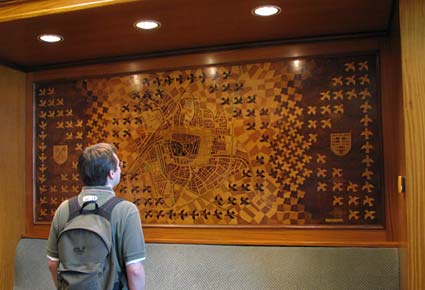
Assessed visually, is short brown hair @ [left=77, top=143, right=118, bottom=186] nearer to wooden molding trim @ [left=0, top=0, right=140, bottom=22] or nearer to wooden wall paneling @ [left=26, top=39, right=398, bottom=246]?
wooden molding trim @ [left=0, top=0, right=140, bottom=22]

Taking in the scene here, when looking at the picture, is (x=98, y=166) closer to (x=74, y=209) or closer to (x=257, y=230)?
(x=74, y=209)

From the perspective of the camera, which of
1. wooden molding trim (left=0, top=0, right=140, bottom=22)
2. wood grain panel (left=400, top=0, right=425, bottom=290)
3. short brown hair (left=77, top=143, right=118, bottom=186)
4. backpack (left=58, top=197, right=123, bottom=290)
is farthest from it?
wooden molding trim (left=0, top=0, right=140, bottom=22)

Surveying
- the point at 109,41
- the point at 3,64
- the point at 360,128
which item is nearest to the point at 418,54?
the point at 360,128

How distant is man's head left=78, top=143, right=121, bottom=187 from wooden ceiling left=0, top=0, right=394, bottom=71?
808mm

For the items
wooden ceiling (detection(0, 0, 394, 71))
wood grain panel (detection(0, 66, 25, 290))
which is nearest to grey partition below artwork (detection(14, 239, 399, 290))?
wood grain panel (detection(0, 66, 25, 290))

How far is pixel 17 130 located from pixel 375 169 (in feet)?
8.29

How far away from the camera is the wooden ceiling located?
7.58 ft

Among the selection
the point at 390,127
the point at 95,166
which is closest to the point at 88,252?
the point at 95,166

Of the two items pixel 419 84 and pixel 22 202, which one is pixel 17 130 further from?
pixel 419 84

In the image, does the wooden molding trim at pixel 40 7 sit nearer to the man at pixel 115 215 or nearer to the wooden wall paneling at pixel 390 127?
the man at pixel 115 215

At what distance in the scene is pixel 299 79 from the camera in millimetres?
2830

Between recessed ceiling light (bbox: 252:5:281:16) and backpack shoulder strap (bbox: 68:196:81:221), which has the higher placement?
recessed ceiling light (bbox: 252:5:281:16)

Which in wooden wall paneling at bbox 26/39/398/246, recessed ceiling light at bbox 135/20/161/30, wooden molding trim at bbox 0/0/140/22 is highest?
wooden molding trim at bbox 0/0/140/22

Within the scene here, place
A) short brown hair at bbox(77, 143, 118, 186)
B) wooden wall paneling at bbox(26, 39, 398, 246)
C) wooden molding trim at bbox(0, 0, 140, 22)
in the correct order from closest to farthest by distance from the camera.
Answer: short brown hair at bbox(77, 143, 118, 186) < wooden molding trim at bbox(0, 0, 140, 22) < wooden wall paneling at bbox(26, 39, 398, 246)
